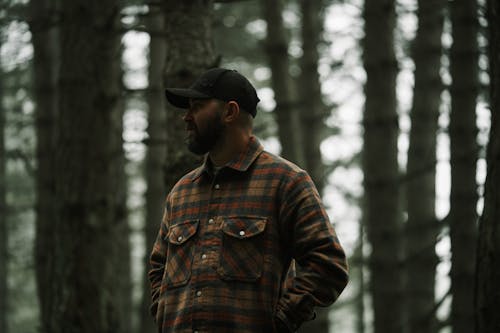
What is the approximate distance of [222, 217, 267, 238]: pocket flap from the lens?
395cm

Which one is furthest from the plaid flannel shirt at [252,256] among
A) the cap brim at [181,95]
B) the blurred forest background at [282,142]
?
the blurred forest background at [282,142]

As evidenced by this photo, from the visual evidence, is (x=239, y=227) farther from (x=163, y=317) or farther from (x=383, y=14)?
(x=383, y=14)

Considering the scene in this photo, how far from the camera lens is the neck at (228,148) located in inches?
168

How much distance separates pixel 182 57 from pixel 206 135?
6.65 ft

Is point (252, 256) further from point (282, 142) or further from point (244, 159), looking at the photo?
point (282, 142)

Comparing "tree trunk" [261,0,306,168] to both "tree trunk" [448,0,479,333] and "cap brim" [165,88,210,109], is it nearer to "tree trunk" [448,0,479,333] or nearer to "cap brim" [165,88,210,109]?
"tree trunk" [448,0,479,333]

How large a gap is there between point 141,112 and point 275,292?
56.1 feet

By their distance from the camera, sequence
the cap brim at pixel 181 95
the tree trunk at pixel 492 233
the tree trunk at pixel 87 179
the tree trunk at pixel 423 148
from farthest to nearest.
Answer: the tree trunk at pixel 423 148
the tree trunk at pixel 87 179
the tree trunk at pixel 492 233
the cap brim at pixel 181 95

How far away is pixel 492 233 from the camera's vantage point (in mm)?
4633

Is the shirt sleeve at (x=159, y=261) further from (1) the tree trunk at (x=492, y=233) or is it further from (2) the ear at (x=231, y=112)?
(1) the tree trunk at (x=492, y=233)

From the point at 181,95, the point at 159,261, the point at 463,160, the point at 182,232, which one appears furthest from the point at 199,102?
the point at 463,160

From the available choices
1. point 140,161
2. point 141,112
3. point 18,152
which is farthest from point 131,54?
point 18,152

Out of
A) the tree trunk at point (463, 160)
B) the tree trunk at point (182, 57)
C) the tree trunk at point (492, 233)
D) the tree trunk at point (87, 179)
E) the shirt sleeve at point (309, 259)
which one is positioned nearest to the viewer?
the shirt sleeve at point (309, 259)

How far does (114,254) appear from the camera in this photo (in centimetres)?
852
